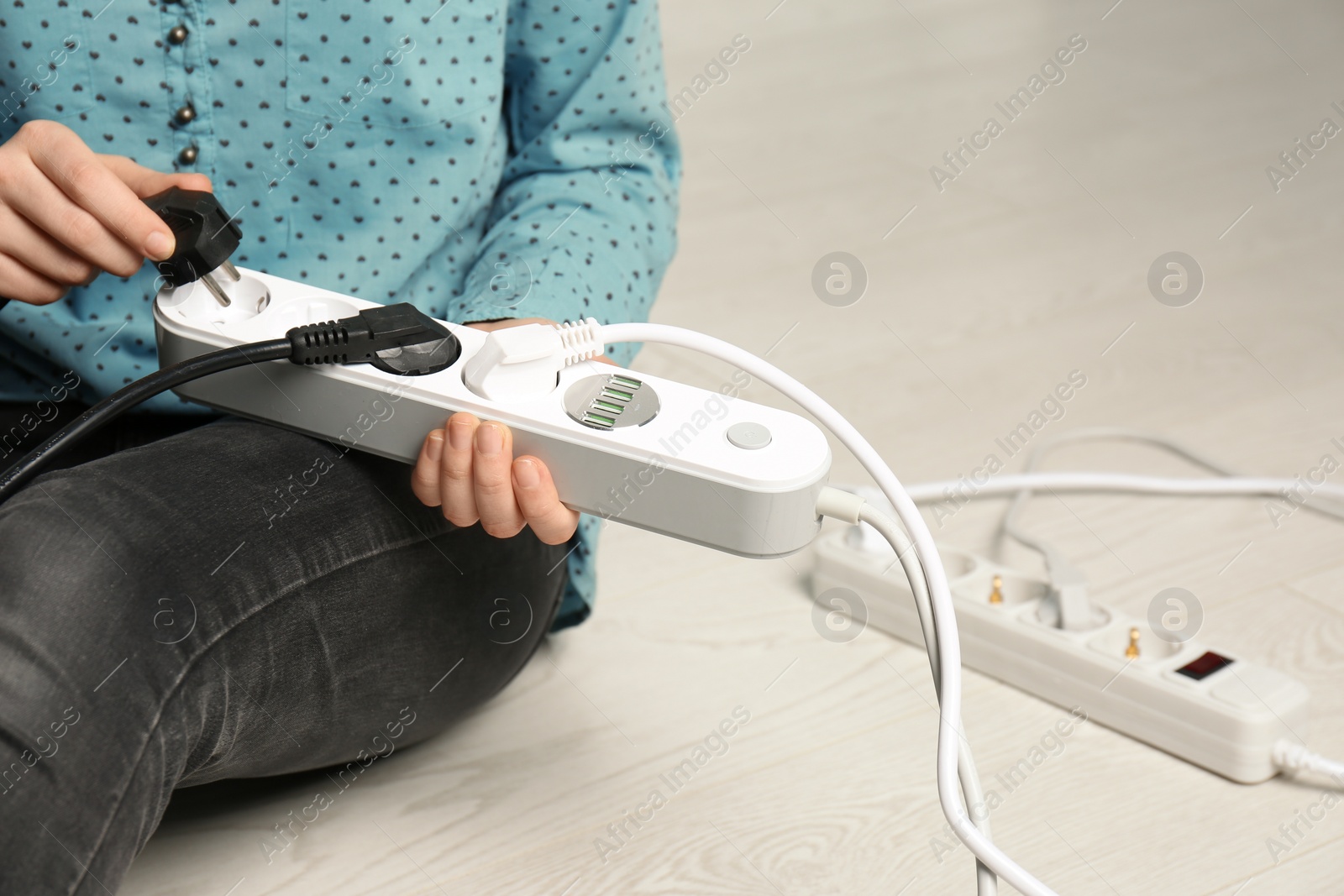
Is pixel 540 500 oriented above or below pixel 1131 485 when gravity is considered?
above

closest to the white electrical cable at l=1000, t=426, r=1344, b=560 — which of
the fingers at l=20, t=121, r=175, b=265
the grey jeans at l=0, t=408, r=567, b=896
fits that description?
the grey jeans at l=0, t=408, r=567, b=896

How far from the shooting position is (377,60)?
63cm

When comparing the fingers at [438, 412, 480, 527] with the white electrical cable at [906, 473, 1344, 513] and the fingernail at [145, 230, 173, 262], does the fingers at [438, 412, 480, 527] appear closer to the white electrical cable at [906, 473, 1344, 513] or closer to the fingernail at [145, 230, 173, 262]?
the fingernail at [145, 230, 173, 262]

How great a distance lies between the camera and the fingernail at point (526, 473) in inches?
18.7

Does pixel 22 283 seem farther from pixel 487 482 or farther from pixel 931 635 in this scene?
pixel 931 635

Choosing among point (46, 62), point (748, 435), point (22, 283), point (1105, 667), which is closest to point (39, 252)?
point (22, 283)

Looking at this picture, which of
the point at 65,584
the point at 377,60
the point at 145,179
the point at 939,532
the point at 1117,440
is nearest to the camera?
the point at 65,584

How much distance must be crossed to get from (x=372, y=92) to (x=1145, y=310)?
86 centimetres

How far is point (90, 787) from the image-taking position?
0.41m

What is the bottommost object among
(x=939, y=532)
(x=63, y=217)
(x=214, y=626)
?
(x=939, y=532)

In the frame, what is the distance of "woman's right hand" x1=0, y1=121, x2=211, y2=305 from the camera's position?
1.57ft

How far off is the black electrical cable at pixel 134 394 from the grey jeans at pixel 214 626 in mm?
15

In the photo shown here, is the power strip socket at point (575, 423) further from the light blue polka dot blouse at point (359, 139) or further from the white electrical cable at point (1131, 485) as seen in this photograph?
the white electrical cable at point (1131, 485)

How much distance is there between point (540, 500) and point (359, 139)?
0.27 m
